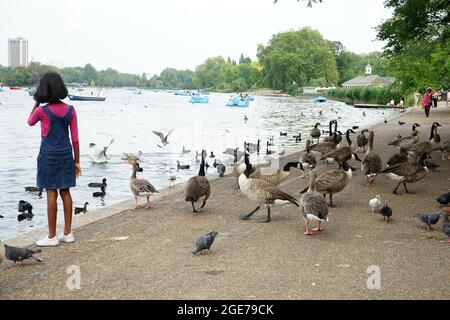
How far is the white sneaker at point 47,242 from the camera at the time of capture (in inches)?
311

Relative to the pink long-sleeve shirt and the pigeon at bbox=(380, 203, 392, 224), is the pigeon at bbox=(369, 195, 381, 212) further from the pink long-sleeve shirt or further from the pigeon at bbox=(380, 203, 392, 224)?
the pink long-sleeve shirt

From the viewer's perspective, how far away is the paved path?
234 inches

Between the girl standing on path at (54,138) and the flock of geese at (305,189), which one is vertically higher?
the girl standing on path at (54,138)

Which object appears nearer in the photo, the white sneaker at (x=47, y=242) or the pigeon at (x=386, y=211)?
the white sneaker at (x=47, y=242)

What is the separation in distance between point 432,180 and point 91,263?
9813 millimetres

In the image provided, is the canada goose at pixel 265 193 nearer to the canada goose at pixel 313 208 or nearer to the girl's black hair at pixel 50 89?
the canada goose at pixel 313 208

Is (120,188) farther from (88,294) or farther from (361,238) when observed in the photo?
(88,294)

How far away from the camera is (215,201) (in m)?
11.7

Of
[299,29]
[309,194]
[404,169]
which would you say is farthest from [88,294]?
[299,29]

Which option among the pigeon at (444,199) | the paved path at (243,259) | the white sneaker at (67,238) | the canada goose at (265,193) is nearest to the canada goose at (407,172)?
the paved path at (243,259)

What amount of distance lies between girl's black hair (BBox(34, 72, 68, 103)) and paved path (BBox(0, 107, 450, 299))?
2.20m

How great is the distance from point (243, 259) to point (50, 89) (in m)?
3.58

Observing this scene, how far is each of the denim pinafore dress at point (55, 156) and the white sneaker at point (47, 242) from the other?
0.85 m

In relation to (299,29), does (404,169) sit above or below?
below
